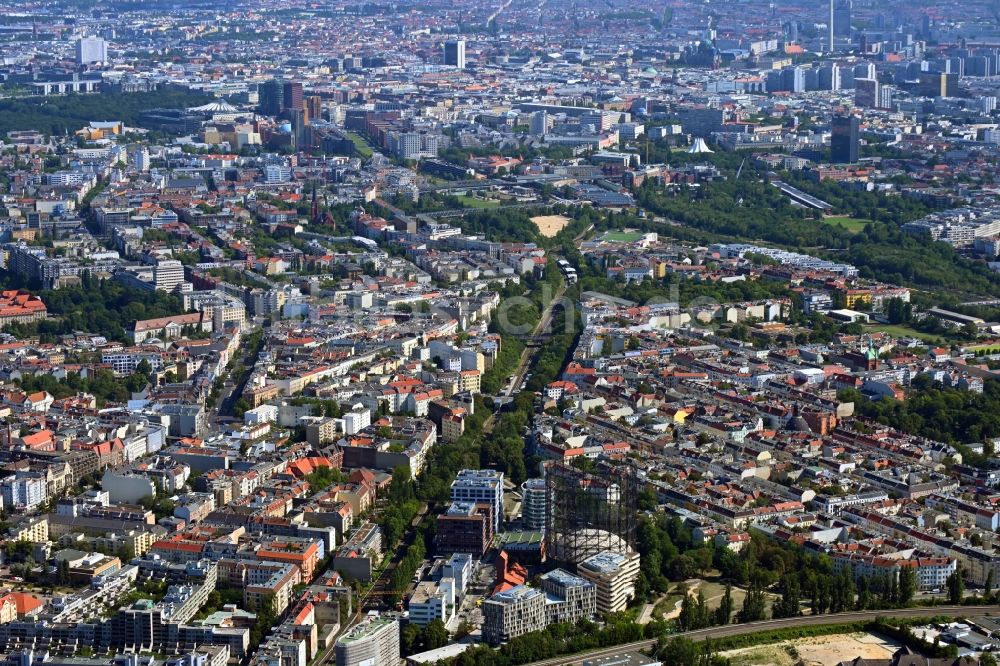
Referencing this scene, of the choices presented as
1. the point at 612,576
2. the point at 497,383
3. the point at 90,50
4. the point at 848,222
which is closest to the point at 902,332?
the point at 497,383

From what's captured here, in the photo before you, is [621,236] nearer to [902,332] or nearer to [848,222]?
[848,222]

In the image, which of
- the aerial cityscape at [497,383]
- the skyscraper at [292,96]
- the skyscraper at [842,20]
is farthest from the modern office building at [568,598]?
the skyscraper at [842,20]

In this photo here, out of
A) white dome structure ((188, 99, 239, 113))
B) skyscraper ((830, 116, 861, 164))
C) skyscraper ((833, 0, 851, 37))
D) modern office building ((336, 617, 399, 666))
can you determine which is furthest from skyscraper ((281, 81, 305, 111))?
modern office building ((336, 617, 399, 666))

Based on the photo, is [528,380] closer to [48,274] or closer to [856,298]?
[856,298]

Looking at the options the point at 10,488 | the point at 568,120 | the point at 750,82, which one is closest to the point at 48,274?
the point at 10,488

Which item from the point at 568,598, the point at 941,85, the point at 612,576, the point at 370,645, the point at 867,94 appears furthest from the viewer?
the point at 941,85

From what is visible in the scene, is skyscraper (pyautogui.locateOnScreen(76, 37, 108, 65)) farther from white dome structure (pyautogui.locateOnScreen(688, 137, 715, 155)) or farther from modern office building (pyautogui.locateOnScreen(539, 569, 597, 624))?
modern office building (pyautogui.locateOnScreen(539, 569, 597, 624))
